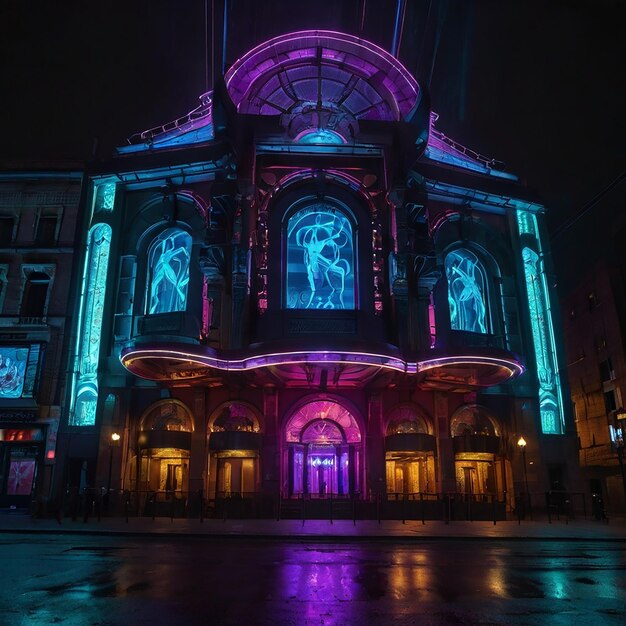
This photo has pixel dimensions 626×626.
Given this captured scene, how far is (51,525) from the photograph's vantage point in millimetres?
20922

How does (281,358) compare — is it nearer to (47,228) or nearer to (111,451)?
(111,451)

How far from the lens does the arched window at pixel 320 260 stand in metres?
29.6

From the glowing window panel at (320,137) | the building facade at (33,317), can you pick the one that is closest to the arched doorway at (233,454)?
the building facade at (33,317)

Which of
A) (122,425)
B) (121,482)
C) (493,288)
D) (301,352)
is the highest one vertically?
(493,288)

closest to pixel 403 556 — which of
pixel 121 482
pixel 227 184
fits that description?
pixel 121 482

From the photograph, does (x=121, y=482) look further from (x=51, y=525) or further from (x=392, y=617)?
(x=392, y=617)

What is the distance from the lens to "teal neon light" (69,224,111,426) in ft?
95.8

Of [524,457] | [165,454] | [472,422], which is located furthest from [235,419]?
[524,457]

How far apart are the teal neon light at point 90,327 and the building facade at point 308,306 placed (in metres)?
0.10

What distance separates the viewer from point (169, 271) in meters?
31.6

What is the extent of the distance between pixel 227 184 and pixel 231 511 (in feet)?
54.3

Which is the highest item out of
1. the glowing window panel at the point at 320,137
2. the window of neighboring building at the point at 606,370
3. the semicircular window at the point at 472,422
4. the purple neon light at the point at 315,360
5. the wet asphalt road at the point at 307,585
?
the glowing window panel at the point at 320,137

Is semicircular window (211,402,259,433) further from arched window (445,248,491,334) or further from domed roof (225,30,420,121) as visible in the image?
domed roof (225,30,420,121)

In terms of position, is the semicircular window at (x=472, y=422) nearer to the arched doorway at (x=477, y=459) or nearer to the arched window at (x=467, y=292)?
the arched doorway at (x=477, y=459)
